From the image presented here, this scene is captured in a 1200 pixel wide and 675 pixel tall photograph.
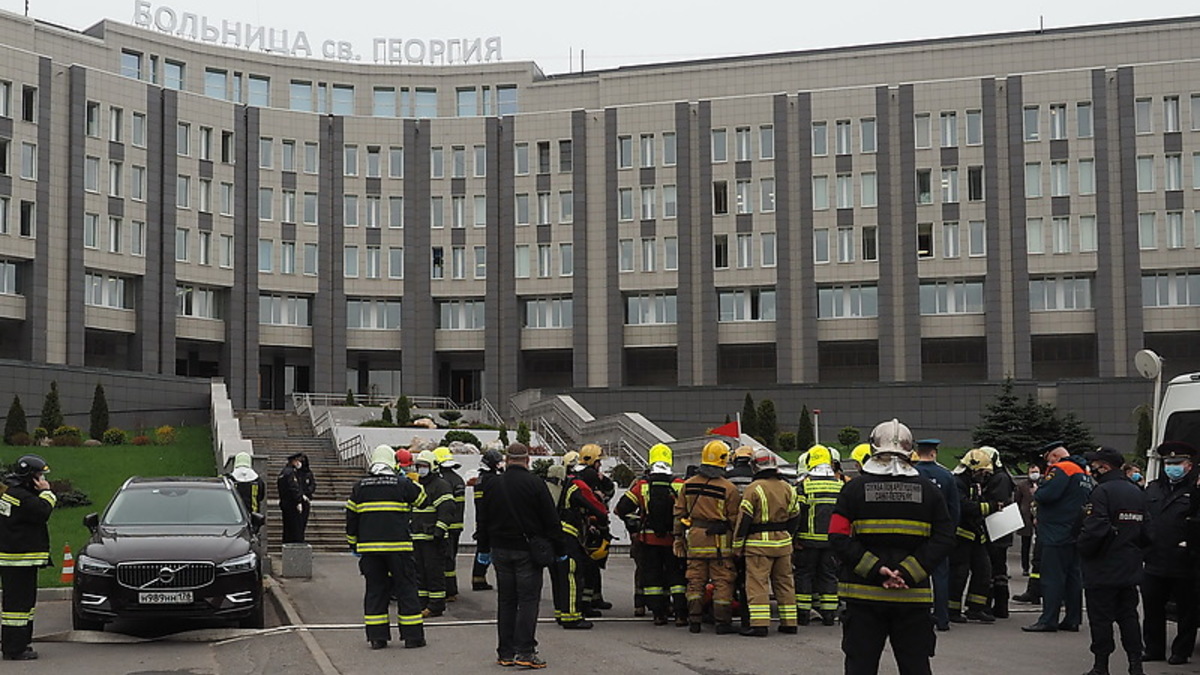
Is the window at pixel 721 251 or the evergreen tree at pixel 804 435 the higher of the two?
the window at pixel 721 251

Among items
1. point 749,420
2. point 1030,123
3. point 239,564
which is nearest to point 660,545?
point 239,564

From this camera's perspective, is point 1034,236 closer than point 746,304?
Yes

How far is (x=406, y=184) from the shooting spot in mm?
67125

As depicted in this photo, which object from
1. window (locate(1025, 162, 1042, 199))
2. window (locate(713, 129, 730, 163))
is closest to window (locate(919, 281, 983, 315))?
window (locate(1025, 162, 1042, 199))

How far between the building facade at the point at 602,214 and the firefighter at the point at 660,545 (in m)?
48.2

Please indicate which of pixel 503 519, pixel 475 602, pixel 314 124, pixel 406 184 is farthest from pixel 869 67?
pixel 503 519

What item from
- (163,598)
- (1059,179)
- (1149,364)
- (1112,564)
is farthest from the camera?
(1059,179)

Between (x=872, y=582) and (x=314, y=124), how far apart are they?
62.3 m

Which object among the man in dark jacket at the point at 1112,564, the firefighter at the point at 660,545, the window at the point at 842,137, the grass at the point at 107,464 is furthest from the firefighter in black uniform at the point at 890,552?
the window at the point at 842,137

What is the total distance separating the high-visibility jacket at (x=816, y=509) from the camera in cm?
1441

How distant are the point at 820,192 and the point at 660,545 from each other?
166 feet

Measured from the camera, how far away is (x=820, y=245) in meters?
63.0

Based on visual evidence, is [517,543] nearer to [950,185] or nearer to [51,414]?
[51,414]

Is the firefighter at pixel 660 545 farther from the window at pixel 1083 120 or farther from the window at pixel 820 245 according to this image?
the window at pixel 1083 120
